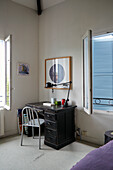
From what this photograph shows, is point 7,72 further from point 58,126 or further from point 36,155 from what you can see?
point 36,155

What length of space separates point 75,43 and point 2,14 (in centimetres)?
172

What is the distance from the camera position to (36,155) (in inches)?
100.0

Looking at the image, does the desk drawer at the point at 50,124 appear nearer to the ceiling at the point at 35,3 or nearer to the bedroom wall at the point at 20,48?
the bedroom wall at the point at 20,48

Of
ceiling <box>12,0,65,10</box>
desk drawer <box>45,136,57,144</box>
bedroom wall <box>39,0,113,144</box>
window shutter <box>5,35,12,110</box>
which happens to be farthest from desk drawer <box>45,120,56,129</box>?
ceiling <box>12,0,65,10</box>

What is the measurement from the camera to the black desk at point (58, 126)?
2.77 meters

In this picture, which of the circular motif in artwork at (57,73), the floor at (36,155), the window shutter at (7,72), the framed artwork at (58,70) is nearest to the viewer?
the floor at (36,155)

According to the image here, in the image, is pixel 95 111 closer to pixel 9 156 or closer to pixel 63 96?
pixel 63 96

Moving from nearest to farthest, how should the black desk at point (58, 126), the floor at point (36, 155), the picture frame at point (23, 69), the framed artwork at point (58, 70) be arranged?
1. the floor at point (36, 155)
2. the black desk at point (58, 126)
3. the framed artwork at point (58, 70)
4. the picture frame at point (23, 69)

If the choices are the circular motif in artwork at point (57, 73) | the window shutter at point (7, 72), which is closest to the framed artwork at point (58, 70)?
the circular motif in artwork at point (57, 73)

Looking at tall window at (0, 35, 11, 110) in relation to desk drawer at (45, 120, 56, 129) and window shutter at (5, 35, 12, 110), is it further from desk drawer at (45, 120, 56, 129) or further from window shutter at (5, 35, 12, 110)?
desk drawer at (45, 120, 56, 129)

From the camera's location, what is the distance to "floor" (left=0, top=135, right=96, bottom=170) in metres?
2.22

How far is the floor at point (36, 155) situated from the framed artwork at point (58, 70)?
4.32 feet

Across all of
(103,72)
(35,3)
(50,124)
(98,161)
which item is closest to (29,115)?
(50,124)

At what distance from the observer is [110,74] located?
125 inches
